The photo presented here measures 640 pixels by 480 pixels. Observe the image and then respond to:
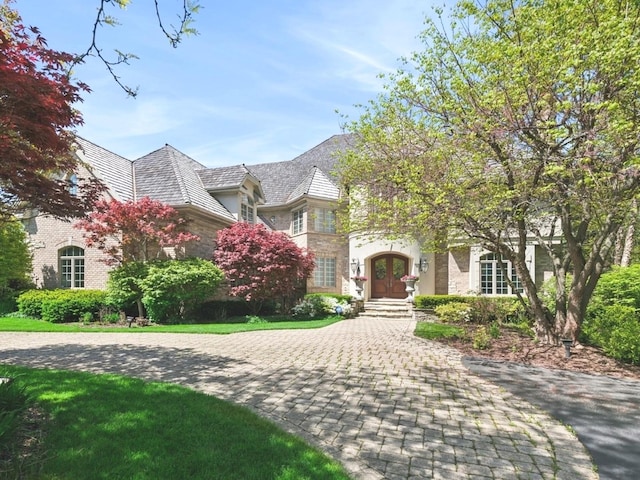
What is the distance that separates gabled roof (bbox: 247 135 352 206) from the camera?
75.2 ft

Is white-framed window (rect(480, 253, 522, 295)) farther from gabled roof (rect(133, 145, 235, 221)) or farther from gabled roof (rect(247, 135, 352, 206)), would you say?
gabled roof (rect(133, 145, 235, 221))

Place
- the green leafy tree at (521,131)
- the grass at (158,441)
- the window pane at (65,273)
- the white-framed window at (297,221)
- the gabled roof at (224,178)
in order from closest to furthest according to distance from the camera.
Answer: the grass at (158,441), the green leafy tree at (521,131), the window pane at (65,273), the gabled roof at (224,178), the white-framed window at (297,221)

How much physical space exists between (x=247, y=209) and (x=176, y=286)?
26.1ft

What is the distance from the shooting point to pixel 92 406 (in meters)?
4.66

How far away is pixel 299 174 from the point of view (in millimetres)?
26047

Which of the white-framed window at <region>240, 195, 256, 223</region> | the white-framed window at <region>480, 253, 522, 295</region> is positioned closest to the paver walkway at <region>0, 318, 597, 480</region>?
the white-framed window at <region>480, 253, 522, 295</region>

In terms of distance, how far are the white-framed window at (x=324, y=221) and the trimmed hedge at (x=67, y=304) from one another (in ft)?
37.2

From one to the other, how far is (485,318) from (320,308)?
23.2 feet

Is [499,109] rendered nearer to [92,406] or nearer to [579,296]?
[579,296]

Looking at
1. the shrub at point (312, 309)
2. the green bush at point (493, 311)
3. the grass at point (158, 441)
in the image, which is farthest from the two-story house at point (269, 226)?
the grass at point (158, 441)

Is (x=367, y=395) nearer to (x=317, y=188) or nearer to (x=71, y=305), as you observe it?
(x=71, y=305)

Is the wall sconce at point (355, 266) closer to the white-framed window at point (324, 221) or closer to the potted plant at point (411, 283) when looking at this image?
the potted plant at point (411, 283)

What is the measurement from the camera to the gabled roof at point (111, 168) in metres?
16.7

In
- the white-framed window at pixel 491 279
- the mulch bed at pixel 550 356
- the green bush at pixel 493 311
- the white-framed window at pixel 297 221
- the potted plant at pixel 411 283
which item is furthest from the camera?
the white-framed window at pixel 297 221
